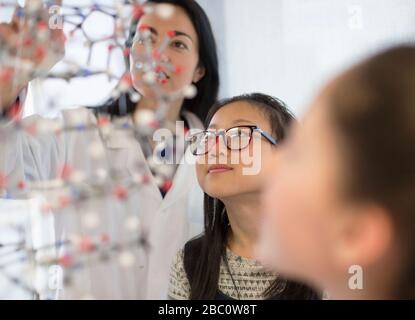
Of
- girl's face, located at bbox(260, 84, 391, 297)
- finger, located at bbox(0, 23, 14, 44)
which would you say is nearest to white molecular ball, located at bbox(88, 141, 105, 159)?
finger, located at bbox(0, 23, 14, 44)

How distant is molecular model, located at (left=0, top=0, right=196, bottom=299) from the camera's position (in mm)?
1012

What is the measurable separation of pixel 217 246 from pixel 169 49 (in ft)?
1.12

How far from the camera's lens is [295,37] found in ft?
3.50

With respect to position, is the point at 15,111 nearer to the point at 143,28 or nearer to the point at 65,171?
the point at 65,171

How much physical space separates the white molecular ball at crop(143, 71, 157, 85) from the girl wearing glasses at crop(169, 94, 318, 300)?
0.38ft

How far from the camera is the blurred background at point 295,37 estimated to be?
106 centimetres

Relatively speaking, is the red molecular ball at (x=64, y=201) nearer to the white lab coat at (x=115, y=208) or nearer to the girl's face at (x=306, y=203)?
the white lab coat at (x=115, y=208)

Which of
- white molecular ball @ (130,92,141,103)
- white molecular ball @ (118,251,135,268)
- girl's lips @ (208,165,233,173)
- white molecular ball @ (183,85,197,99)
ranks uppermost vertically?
white molecular ball @ (183,85,197,99)

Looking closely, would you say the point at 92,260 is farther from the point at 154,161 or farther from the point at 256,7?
the point at 256,7

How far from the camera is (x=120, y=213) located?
1.03 m

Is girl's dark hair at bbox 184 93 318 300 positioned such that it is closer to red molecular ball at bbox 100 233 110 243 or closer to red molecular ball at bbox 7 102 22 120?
red molecular ball at bbox 100 233 110 243

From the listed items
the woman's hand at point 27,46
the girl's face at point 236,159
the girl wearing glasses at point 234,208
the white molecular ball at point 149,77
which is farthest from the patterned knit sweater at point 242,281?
the woman's hand at point 27,46

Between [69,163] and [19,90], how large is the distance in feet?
0.47

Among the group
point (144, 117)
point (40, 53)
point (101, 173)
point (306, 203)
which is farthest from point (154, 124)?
point (306, 203)
